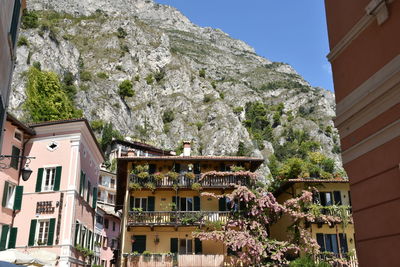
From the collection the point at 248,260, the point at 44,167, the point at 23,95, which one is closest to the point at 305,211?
the point at 248,260

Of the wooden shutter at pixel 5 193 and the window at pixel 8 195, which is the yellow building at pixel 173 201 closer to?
the window at pixel 8 195

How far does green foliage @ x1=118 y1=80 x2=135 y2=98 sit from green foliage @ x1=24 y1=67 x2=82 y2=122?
2943 cm

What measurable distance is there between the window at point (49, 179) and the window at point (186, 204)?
1079 cm

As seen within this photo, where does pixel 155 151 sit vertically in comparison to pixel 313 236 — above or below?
above

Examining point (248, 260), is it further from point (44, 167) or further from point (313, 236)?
point (44, 167)

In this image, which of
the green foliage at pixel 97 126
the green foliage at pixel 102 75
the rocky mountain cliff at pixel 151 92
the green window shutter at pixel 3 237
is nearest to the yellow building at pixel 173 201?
the green window shutter at pixel 3 237

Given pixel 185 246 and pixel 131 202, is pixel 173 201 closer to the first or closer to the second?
pixel 131 202

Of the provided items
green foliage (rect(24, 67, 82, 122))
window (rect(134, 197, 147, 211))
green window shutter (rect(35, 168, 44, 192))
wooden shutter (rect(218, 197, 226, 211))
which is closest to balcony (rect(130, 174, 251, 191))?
wooden shutter (rect(218, 197, 226, 211))

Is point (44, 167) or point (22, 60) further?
point (22, 60)

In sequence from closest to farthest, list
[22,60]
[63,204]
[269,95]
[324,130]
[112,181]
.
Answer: [63,204] → [112,181] → [22,60] → [324,130] → [269,95]

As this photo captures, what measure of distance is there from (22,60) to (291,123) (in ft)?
273

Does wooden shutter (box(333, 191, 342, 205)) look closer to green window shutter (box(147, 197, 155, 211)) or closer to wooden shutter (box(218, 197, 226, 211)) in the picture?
wooden shutter (box(218, 197, 226, 211))

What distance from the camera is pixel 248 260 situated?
84.2 feet

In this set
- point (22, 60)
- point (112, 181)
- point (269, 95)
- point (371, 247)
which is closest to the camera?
point (371, 247)
